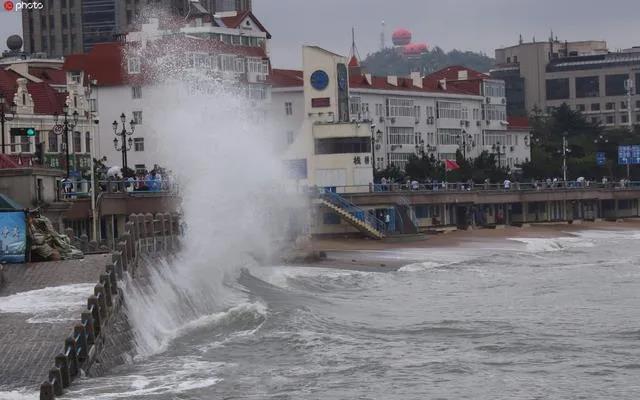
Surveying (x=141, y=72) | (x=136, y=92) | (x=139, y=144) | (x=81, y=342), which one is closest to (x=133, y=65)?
(x=136, y=92)

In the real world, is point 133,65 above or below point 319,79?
above

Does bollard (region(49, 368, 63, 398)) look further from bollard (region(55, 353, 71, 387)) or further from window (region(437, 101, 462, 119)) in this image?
window (region(437, 101, 462, 119))

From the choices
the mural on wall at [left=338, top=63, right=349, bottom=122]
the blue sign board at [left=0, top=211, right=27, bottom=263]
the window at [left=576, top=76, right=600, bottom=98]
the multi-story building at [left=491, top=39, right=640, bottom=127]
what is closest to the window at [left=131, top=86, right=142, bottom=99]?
the mural on wall at [left=338, top=63, right=349, bottom=122]

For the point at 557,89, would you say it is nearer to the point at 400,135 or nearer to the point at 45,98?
the point at 400,135

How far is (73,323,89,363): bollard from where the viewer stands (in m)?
22.5

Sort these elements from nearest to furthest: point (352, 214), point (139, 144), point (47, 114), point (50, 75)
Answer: point (352, 214) → point (47, 114) → point (139, 144) → point (50, 75)

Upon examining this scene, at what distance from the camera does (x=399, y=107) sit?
12038 centimetres

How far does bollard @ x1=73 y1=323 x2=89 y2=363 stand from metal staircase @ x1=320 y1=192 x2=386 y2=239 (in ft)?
168

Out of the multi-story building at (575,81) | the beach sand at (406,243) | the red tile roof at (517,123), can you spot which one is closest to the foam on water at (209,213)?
the beach sand at (406,243)

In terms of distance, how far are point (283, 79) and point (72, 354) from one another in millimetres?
82212

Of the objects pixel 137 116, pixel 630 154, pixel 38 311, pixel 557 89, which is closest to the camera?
pixel 38 311

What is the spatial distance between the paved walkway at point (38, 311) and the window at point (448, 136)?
3613 inches

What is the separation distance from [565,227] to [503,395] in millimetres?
76161

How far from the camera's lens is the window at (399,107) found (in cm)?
11896
